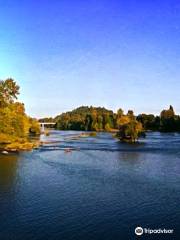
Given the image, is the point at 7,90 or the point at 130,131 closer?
the point at 7,90

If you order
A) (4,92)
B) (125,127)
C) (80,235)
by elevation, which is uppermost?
(4,92)

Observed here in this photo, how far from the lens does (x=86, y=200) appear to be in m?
38.4

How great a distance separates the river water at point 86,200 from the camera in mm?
29609

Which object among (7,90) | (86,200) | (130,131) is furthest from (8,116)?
(86,200)

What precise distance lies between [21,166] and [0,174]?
7435mm

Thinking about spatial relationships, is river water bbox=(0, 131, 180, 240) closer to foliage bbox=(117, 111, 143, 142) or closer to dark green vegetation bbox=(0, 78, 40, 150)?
dark green vegetation bbox=(0, 78, 40, 150)

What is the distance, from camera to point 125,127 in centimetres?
12700

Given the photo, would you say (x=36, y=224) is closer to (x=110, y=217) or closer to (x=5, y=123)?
(x=110, y=217)

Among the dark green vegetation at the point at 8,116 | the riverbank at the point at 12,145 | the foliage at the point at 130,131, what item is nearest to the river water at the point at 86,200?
the riverbank at the point at 12,145

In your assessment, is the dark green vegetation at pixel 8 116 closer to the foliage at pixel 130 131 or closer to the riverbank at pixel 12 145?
the riverbank at pixel 12 145

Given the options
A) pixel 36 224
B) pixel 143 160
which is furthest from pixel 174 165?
pixel 36 224

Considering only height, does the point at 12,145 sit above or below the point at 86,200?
above

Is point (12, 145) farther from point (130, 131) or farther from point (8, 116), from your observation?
point (130, 131)

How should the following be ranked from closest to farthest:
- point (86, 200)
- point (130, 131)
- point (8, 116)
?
point (86, 200), point (8, 116), point (130, 131)
